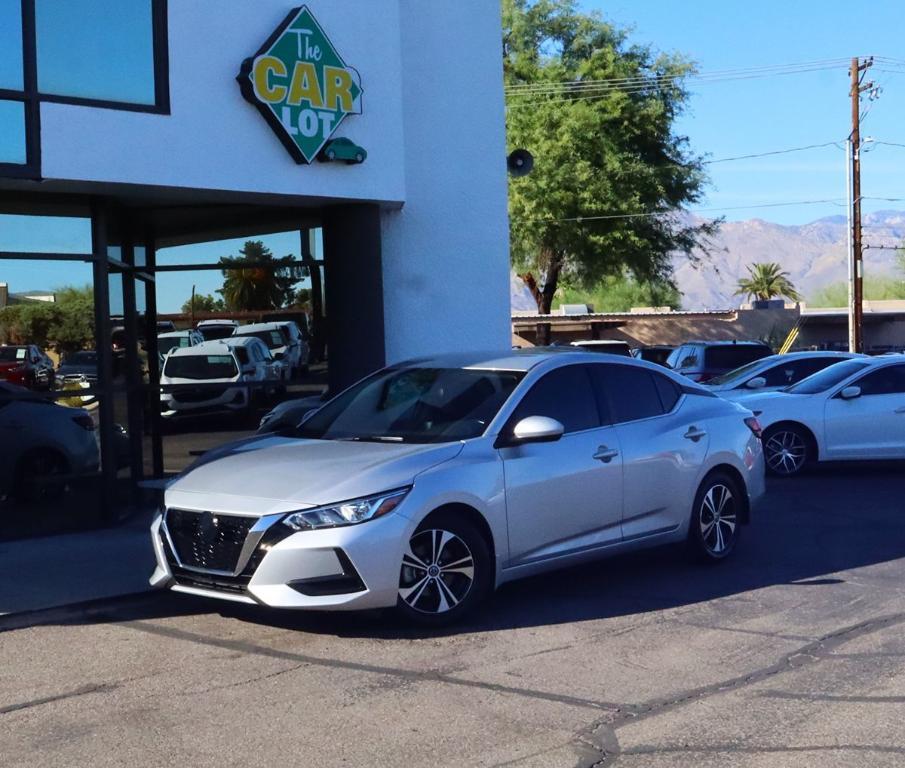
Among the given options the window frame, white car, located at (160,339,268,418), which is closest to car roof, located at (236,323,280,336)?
white car, located at (160,339,268,418)

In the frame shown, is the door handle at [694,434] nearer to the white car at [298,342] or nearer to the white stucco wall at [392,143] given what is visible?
the white stucco wall at [392,143]

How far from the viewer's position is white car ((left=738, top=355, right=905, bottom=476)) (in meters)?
14.9

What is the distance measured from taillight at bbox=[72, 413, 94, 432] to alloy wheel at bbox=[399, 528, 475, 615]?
5.10m

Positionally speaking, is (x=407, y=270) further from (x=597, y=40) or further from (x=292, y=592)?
(x=597, y=40)

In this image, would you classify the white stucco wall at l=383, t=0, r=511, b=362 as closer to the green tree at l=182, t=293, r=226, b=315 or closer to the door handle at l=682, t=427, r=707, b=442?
the green tree at l=182, t=293, r=226, b=315

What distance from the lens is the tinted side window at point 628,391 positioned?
865cm

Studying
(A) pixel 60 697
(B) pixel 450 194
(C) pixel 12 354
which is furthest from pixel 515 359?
(B) pixel 450 194

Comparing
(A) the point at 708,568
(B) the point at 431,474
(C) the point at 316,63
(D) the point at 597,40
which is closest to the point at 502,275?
(C) the point at 316,63

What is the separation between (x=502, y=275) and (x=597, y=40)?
102 feet

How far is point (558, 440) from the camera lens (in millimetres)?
7953

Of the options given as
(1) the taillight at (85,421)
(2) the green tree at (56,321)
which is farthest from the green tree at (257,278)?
(1) the taillight at (85,421)

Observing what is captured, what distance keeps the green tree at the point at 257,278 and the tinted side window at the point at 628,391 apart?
5242 mm

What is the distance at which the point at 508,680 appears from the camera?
6.32 meters

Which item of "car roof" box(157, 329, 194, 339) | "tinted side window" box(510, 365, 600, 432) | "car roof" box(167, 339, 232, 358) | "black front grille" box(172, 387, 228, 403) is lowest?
"black front grille" box(172, 387, 228, 403)
